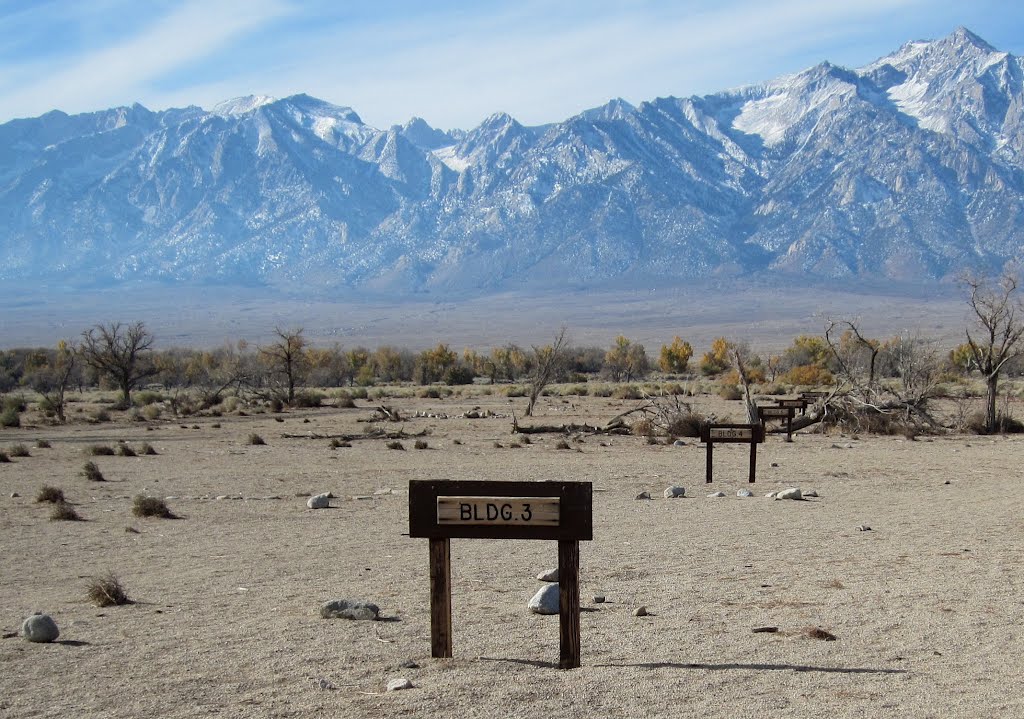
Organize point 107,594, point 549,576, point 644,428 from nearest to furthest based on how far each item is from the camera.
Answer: point 107,594, point 549,576, point 644,428

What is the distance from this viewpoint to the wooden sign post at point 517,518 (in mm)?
7422

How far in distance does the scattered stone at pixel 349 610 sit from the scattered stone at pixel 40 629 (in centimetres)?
193

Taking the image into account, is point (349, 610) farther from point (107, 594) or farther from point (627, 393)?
point (627, 393)

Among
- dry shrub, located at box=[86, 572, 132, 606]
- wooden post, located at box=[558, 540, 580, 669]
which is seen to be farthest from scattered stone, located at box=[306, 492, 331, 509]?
wooden post, located at box=[558, 540, 580, 669]

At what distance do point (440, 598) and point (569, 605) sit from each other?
850 mm

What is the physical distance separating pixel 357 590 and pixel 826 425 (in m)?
22.9

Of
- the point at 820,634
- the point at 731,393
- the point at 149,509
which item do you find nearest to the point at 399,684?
the point at 820,634

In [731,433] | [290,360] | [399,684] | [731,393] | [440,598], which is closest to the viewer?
[399,684]

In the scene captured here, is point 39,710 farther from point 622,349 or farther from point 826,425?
point 622,349

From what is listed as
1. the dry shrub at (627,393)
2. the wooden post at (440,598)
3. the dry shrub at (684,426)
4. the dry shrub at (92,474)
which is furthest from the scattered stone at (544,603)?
the dry shrub at (627,393)

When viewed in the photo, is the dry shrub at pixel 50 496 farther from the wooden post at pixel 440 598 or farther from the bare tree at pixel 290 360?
the bare tree at pixel 290 360

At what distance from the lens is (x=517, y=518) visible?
747 centimetres

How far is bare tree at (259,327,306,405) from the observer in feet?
162

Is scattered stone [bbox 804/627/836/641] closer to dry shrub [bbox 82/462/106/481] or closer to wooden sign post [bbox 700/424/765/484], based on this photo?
wooden sign post [bbox 700/424/765/484]
